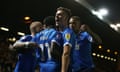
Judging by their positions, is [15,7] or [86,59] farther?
[15,7]

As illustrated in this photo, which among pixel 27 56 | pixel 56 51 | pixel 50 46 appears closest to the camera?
pixel 56 51

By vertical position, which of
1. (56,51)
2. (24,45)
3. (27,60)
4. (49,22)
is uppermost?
(49,22)

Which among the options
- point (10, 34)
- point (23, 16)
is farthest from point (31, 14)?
point (10, 34)

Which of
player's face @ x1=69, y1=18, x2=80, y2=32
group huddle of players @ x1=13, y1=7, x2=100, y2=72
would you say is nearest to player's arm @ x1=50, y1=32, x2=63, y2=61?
group huddle of players @ x1=13, y1=7, x2=100, y2=72

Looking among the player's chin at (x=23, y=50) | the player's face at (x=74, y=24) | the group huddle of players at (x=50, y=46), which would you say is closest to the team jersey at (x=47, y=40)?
the group huddle of players at (x=50, y=46)

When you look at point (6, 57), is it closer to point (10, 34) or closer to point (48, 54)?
point (48, 54)

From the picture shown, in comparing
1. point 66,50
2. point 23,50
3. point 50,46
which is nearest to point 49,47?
point 50,46

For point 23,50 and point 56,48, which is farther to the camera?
point 23,50

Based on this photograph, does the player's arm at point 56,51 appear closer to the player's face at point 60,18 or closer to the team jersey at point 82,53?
the player's face at point 60,18

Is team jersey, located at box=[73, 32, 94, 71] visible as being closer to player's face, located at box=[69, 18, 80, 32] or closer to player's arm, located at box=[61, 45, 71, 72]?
player's face, located at box=[69, 18, 80, 32]

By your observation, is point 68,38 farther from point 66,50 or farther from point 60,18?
point 60,18

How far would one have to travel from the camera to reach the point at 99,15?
25.8 meters

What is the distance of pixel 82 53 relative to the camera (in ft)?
23.0

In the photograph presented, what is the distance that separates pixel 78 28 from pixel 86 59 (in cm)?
64
